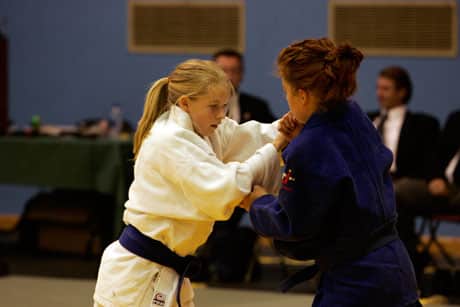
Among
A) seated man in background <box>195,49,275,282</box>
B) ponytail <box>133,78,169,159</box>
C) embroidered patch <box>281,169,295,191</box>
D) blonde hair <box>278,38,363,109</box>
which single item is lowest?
seated man in background <box>195,49,275,282</box>

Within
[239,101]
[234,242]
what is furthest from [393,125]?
[234,242]

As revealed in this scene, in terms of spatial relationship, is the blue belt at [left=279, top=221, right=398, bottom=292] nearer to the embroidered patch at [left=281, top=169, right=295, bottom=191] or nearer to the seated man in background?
the embroidered patch at [left=281, top=169, right=295, bottom=191]

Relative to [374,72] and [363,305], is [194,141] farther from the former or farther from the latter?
[374,72]

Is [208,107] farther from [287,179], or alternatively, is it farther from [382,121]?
[382,121]

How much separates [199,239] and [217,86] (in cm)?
54

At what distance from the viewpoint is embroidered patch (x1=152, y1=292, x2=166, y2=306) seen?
9.84 ft

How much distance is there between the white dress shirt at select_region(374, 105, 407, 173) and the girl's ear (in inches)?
144

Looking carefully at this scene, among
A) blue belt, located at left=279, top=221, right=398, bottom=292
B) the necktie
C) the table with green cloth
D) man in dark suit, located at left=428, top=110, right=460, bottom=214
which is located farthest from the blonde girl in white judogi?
the table with green cloth

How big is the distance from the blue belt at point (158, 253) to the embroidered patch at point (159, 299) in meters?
Result: 0.05

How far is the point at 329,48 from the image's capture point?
8.52 ft

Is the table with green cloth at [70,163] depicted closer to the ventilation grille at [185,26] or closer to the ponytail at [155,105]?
the ventilation grille at [185,26]

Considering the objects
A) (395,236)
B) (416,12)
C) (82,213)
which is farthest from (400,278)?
(416,12)

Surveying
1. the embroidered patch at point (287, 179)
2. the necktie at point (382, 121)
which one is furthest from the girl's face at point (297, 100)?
the necktie at point (382, 121)

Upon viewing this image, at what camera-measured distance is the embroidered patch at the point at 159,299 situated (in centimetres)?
300
